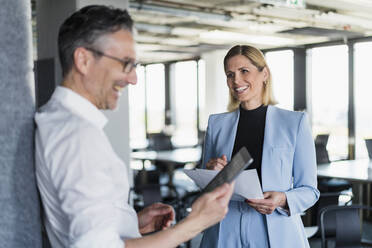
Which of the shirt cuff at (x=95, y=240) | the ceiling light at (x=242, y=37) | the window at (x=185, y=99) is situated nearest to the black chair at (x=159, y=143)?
the ceiling light at (x=242, y=37)

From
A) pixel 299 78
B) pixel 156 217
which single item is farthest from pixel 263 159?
pixel 299 78

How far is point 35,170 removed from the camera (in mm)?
1212

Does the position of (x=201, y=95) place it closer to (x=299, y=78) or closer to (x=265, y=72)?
(x=299, y=78)

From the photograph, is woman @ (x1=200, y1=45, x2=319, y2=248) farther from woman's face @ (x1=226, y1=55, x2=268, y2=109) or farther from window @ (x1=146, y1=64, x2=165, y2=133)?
window @ (x1=146, y1=64, x2=165, y2=133)

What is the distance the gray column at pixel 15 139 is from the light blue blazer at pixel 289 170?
104 cm

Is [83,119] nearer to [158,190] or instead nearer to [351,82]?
[158,190]

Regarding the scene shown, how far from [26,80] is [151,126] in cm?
1283

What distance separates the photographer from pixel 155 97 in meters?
14.0

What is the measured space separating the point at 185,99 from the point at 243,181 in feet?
37.9

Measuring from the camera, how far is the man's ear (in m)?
1.13

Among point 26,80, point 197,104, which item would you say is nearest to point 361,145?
point 197,104

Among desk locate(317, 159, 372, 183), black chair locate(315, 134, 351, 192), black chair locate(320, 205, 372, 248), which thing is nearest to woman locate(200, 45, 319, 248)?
black chair locate(320, 205, 372, 248)

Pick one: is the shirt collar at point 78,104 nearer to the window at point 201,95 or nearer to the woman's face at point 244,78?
the woman's face at point 244,78

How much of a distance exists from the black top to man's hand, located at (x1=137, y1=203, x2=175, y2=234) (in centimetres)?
70
